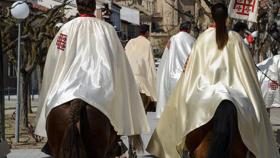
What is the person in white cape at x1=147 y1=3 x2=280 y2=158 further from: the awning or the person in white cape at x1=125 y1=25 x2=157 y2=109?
the awning

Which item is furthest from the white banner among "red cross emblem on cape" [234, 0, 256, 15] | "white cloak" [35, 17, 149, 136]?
"white cloak" [35, 17, 149, 136]

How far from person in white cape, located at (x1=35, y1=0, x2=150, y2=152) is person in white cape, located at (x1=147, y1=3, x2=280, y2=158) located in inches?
20.7

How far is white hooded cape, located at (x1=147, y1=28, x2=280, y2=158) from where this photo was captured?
5371mm

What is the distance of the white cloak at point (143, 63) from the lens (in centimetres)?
1096

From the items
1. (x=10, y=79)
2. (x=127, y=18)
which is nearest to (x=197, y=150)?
(x=10, y=79)

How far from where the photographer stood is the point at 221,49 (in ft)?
18.6

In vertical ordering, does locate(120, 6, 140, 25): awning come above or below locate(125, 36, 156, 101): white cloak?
above

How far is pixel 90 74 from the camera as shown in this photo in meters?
5.53

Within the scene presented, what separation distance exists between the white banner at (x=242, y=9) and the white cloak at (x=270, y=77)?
5.53 m

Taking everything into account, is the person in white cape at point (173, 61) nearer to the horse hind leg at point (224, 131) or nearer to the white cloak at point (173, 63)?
the white cloak at point (173, 63)

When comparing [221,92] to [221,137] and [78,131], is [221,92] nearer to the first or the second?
[221,137]

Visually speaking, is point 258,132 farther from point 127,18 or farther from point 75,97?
point 127,18

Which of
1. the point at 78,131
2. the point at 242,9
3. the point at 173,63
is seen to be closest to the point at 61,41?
the point at 78,131

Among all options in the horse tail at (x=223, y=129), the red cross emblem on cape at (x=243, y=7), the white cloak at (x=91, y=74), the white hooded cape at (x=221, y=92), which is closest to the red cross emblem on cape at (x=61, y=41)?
the white cloak at (x=91, y=74)
